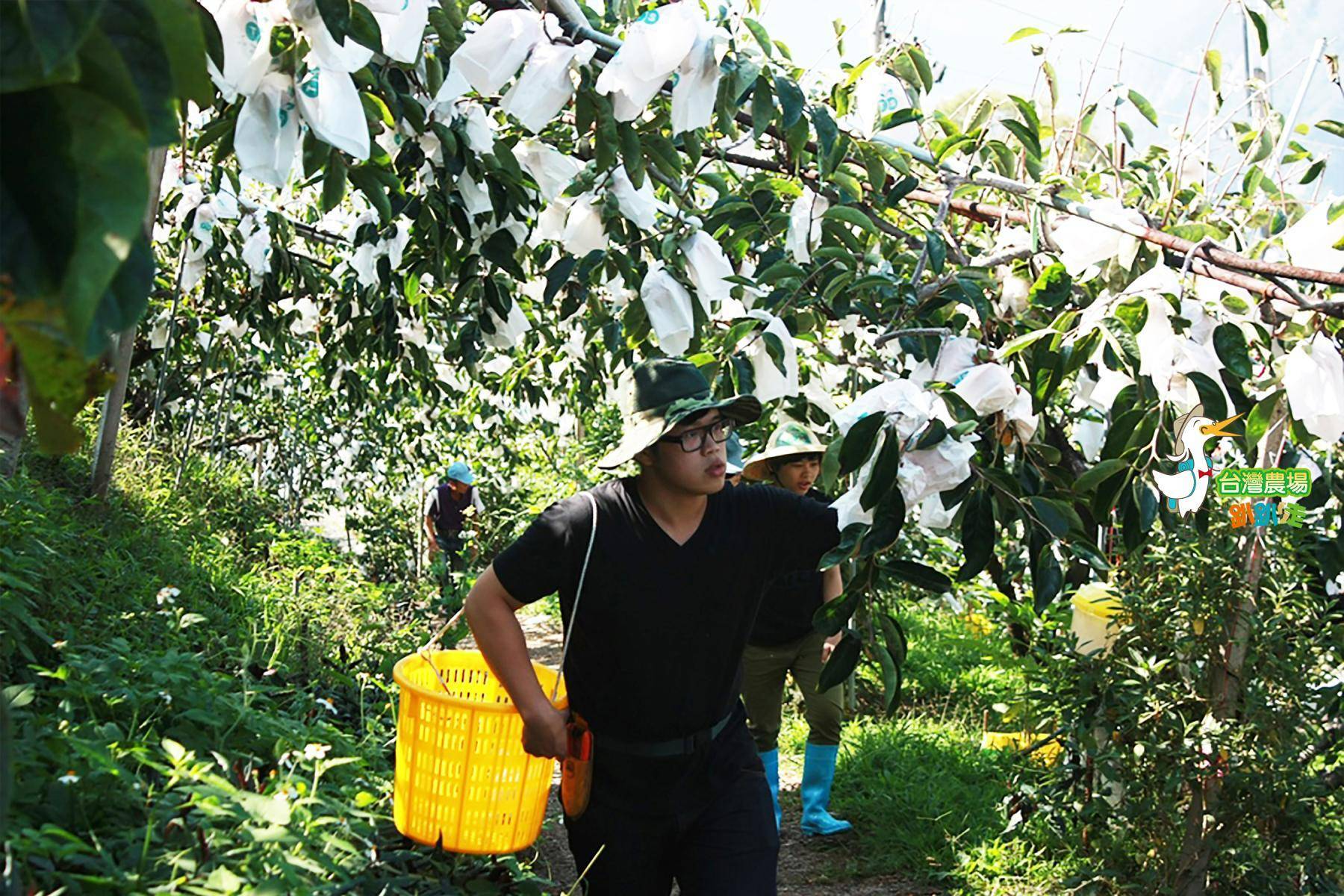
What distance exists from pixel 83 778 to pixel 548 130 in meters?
2.02

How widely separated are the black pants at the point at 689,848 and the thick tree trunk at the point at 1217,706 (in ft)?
4.44

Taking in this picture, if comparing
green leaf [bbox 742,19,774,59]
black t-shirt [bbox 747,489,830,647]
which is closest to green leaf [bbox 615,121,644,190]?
green leaf [bbox 742,19,774,59]

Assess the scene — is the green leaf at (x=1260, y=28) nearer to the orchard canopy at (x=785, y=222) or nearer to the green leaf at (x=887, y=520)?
the orchard canopy at (x=785, y=222)

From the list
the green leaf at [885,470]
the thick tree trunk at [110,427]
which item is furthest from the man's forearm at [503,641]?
the thick tree trunk at [110,427]

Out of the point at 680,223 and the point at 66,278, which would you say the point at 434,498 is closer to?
the point at 680,223

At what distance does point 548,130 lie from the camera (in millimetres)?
3496

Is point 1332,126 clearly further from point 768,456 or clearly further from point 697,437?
point 768,456

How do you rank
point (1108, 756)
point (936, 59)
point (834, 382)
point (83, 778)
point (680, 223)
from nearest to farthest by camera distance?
point (83, 778)
point (680, 223)
point (936, 59)
point (1108, 756)
point (834, 382)

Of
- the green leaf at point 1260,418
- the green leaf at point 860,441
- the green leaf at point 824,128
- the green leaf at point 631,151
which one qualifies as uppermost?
the green leaf at point 824,128

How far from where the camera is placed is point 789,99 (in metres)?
2.32

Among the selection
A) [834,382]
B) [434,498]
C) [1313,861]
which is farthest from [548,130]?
[434,498]

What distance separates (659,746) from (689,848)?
0.72 ft

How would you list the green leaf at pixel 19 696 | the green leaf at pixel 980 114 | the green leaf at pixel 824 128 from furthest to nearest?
the green leaf at pixel 980 114
the green leaf at pixel 824 128
the green leaf at pixel 19 696

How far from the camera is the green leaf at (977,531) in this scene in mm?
1994
